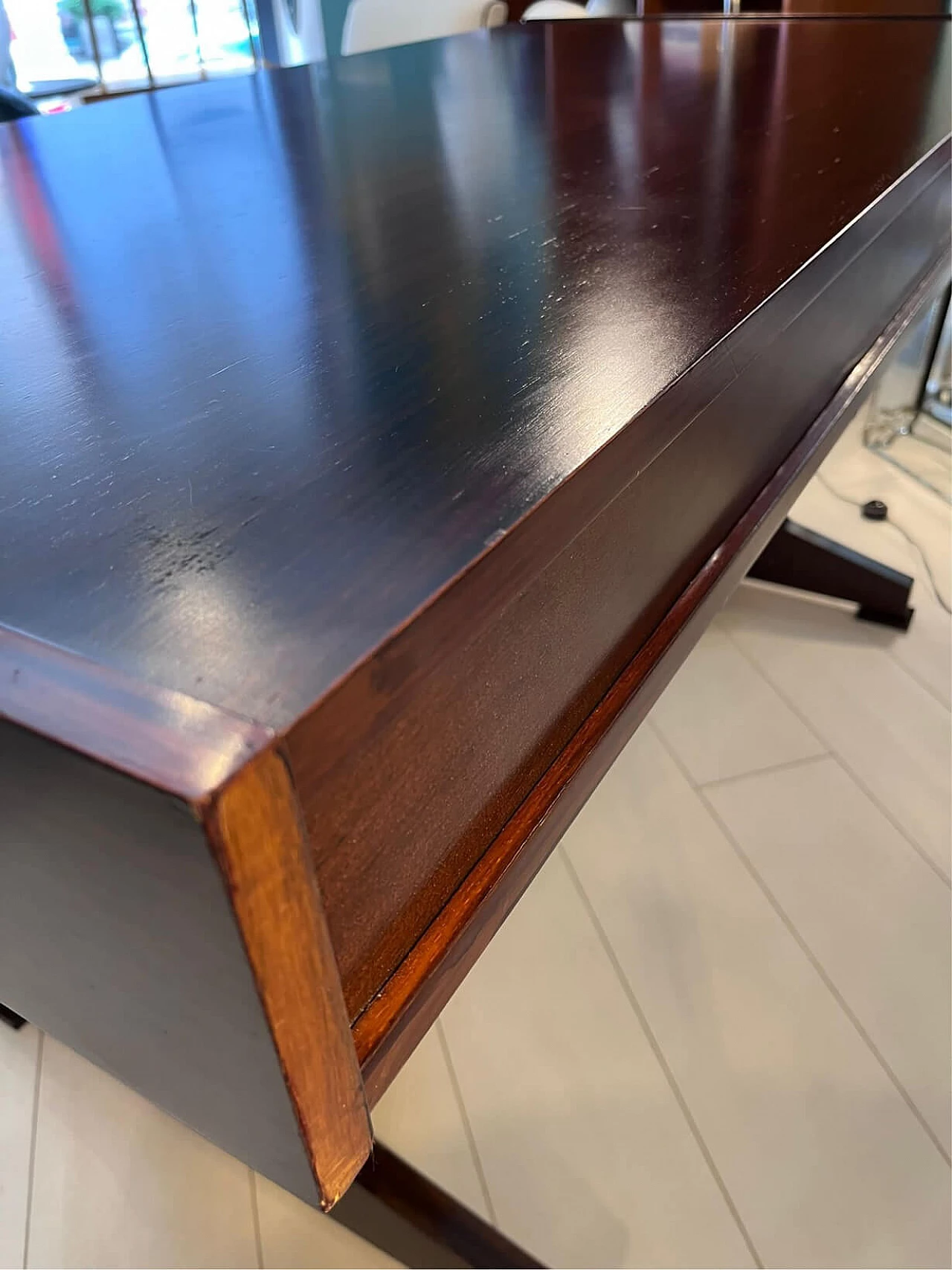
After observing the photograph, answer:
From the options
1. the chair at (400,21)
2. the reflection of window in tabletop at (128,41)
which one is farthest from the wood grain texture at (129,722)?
the reflection of window in tabletop at (128,41)

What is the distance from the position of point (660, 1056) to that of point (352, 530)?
705mm

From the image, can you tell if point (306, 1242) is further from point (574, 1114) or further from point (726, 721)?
point (726, 721)

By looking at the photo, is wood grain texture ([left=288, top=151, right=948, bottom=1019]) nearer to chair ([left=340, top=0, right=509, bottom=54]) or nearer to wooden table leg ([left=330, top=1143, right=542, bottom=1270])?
wooden table leg ([left=330, top=1143, right=542, bottom=1270])

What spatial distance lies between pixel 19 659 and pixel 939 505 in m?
1.55

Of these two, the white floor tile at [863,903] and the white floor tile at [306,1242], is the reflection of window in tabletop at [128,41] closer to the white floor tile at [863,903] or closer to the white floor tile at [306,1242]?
the white floor tile at [863,903]

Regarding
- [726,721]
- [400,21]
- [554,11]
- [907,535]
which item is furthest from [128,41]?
[726,721]

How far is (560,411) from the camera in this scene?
337mm

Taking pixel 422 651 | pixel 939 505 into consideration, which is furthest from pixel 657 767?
pixel 422 651

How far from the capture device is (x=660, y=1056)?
0.83 metres

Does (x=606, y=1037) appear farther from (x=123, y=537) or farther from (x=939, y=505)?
(x=939, y=505)

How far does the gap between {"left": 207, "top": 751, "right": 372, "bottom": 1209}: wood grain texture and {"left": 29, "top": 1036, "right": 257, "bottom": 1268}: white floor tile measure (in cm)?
52

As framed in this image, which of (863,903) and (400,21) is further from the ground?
(400,21)

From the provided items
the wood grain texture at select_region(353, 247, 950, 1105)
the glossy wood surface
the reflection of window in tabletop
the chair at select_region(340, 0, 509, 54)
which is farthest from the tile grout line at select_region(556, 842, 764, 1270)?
the reflection of window in tabletop

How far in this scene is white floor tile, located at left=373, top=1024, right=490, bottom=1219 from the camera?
0.76 m
